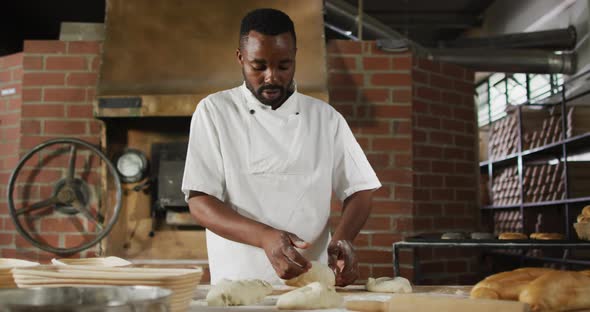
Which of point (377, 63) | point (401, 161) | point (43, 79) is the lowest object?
point (401, 161)

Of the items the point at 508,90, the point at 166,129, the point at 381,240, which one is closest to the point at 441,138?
the point at 381,240

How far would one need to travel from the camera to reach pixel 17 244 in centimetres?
338

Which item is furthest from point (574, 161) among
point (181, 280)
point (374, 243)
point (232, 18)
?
point (181, 280)

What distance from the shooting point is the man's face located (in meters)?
1.55

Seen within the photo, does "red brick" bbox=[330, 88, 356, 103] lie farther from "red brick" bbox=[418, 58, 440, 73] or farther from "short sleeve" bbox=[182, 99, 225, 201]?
"short sleeve" bbox=[182, 99, 225, 201]

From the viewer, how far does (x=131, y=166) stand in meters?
3.34

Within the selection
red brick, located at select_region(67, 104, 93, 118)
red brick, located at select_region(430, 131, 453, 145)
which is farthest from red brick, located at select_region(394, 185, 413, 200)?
red brick, located at select_region(67, 104, 93, 118)

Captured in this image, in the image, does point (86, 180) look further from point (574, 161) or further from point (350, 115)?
point (574, 161)

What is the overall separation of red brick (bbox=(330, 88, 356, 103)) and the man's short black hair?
6.15ft

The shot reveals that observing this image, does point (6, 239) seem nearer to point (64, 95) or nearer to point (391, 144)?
point (64, 95)

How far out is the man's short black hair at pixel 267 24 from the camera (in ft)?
5.13

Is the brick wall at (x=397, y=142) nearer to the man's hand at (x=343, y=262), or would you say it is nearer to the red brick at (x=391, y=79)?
the red brick at (x=391, y=79)

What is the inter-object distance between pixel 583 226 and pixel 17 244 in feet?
9.24

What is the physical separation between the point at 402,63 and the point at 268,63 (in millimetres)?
2102
